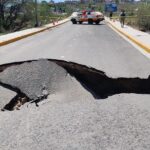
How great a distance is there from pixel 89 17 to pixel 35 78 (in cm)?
4215

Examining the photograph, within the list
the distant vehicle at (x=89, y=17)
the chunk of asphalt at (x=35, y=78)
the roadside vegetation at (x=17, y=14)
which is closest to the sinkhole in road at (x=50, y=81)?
the chunk of asphalt at (x=35, y=78)

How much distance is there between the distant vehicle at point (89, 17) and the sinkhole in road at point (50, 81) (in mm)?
40020

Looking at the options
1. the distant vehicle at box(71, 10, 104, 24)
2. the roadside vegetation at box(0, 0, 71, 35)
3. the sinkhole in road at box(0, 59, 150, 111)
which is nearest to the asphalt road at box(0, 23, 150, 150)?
the sinkhole in road at box(0, 59, 150, 111)

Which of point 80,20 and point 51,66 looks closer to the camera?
point 51,66

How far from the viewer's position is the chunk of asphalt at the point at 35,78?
8.41 metres

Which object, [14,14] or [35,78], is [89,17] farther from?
[35,78]

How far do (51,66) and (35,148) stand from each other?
16.0ft

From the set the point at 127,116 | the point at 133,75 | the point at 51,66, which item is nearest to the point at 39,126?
the point at 127,116

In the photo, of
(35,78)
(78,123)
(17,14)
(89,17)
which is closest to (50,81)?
(35,78)

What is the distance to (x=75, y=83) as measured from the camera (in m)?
9.05

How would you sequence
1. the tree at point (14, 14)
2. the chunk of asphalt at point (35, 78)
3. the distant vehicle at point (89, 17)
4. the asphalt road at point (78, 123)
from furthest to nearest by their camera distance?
1. the distant vehicle at point (89, 17)
2. the tree at point (14, 14)
3. the chunk of asphalt at point (35, 78)
4. the asphalt road at point (78, 123)

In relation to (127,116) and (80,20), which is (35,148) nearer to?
(127,116)

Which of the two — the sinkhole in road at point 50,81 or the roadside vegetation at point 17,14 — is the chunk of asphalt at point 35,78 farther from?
the roadside vegetation at point 17,14

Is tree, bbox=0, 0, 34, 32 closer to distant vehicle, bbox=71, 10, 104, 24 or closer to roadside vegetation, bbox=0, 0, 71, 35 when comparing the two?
roadside vegetation, bbox=0, 0, 71, 35
